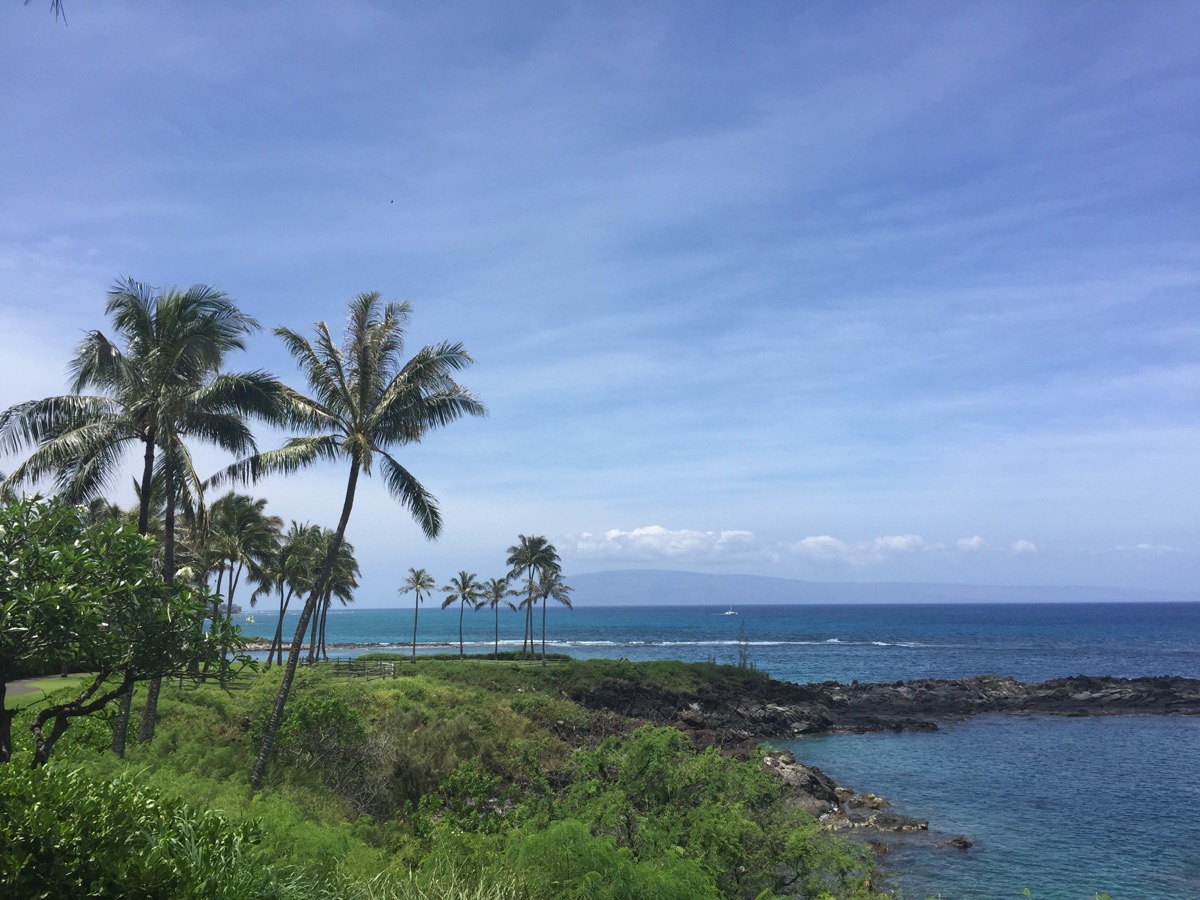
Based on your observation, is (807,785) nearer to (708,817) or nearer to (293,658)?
(708,817)

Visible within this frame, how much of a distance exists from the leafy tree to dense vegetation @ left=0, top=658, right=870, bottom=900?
53.5 inches

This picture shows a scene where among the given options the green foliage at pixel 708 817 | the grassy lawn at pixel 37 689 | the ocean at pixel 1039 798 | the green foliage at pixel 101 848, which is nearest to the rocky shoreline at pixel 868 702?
the ocean at pixel 1039 798

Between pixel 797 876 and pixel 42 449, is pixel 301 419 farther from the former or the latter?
pixel 797 876

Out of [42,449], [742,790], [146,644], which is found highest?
[42,449]

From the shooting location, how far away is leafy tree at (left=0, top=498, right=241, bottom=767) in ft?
32.6

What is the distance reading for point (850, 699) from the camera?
6719cm

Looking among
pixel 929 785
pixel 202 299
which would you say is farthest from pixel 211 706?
pixel 929 785

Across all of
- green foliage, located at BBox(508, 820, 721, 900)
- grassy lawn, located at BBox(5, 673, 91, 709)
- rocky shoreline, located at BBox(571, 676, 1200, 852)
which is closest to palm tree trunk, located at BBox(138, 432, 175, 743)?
grassy lawn, located at BBox(5, 673, 91, 709)

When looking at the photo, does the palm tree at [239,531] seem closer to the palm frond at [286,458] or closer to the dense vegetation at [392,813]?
the dense vegetation at [392,813]

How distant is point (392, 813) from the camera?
24.7 meters

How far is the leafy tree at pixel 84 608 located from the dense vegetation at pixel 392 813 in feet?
4.46

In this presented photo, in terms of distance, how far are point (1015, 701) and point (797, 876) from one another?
60380 millimetres

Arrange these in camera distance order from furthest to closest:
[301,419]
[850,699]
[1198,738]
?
[850,699] < [1198,738] < [301,419]

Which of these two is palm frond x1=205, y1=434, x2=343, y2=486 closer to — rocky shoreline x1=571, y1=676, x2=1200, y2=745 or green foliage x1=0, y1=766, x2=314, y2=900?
green foliage x1=0, y1=766, x2=314, y2=900
